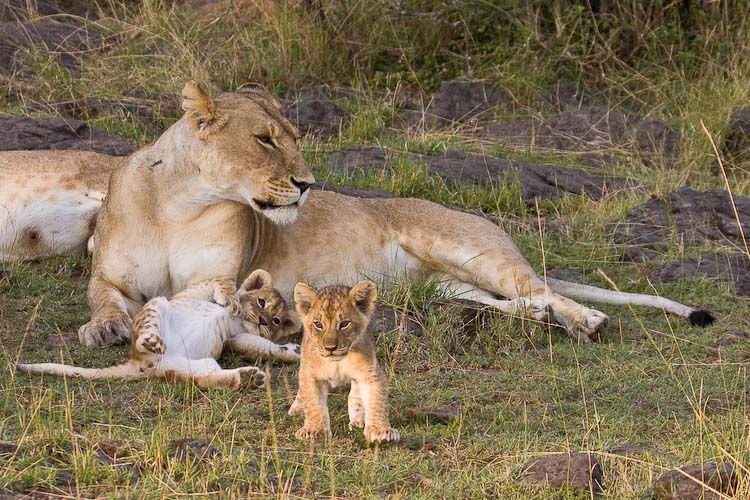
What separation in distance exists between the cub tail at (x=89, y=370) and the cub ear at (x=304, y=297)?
1078 mm

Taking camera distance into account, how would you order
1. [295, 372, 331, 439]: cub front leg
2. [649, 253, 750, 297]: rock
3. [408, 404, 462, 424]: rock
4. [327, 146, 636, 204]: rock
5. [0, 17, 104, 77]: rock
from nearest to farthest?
[295, 372, 331, 439]: cub front leg < [408, 404, 462, 424]: rock < [649, 253, 750, 297]: rock < [327, 146, 636, 204]: rock < [0, 17, 104, 77]: rock

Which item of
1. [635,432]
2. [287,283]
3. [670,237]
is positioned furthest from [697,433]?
[670,237]

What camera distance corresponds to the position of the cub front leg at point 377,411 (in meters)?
4.48

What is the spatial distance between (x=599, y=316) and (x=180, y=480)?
10.6 feet

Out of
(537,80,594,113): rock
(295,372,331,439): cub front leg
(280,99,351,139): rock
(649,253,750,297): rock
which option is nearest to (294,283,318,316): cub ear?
(295,372,331,439): cub front leg

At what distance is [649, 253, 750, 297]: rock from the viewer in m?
7.74

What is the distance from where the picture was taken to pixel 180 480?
403cm

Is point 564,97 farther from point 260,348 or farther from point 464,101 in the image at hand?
point 260,348

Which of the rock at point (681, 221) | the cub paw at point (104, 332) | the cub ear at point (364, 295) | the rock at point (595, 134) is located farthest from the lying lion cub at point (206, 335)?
the rock at point (595, 134)

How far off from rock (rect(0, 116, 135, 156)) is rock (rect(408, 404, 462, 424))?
470 centimetres

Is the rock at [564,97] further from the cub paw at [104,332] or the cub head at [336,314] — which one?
the cub head at [336,314]

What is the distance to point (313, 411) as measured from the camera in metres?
4.58

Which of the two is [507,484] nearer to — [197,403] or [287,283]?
[197,403]

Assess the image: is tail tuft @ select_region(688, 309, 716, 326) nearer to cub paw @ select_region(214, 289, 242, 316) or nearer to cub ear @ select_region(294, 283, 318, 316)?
cub paw @ select_region(214, 289, 242, 316)
